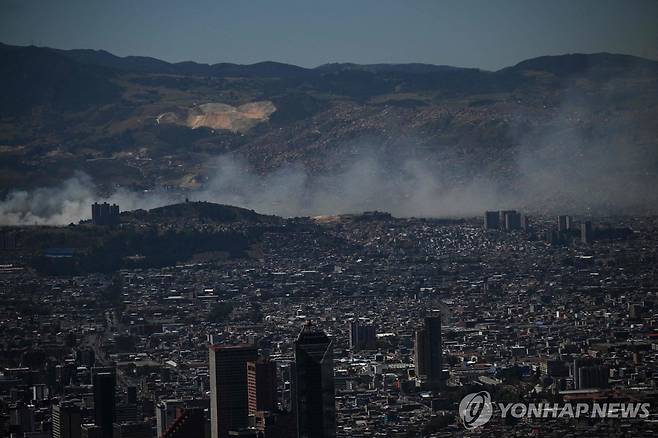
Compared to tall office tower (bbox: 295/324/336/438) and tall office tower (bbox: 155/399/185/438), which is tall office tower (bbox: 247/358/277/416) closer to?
tall office tower (bbox: 155/399/185/438)

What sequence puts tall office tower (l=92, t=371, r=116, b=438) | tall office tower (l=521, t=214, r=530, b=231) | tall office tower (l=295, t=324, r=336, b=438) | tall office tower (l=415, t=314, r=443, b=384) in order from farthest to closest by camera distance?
tall office tower (l=521, t=214, r=530, b=231) < tall office tower (l=415, t=314, r=443, b=384) < tall office tower (l=92, t=371, r=116, b=438) < tall office tower (l=295, t=324, r=336, b=438)

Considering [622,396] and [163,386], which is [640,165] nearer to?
[163,386]

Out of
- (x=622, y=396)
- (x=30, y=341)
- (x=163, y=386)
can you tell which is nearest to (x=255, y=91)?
(x=30, y=341)

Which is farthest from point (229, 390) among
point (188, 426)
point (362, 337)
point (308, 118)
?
point (308, 118)

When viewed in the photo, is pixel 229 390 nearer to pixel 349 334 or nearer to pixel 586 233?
pixel 349 334

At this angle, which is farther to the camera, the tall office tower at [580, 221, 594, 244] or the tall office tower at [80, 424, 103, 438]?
the tall office tower at [580, 221, 594, 244]

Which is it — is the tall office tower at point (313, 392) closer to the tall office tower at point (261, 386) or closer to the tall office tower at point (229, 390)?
the tall office tower at point (229, 390)

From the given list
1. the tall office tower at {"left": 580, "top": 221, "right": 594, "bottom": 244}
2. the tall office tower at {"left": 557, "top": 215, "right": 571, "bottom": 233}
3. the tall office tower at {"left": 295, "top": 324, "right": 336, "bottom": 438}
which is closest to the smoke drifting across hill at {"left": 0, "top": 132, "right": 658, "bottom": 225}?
the tall office tower at {"left": 557, "top": 215, "right": 571, "bottom": 233}
